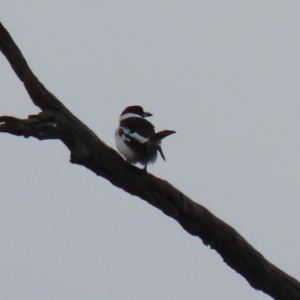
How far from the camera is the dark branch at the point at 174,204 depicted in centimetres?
464

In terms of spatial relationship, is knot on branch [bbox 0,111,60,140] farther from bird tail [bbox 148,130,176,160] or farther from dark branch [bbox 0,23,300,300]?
bird tail [bbox 148,130,176,160]

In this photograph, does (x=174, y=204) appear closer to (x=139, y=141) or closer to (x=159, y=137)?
(x=159, y=137)

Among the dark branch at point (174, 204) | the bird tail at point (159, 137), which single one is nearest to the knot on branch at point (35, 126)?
the dark branch at point (174, 204)

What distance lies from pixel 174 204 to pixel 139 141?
201 cm

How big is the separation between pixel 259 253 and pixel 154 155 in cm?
225

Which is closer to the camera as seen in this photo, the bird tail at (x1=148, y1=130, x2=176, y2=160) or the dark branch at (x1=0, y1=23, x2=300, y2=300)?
the dark branch at (x1=0, y1=23, x2=300, y2=300)

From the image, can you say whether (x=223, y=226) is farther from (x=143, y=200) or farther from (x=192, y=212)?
(x=143, y=200)

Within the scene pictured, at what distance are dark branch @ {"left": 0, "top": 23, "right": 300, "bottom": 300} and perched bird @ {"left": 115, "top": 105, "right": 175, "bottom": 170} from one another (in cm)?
149

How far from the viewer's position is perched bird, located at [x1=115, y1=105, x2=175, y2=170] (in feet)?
22.5

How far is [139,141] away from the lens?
6.93m

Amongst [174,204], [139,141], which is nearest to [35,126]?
[174,204]

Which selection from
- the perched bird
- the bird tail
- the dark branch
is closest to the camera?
the dark branch

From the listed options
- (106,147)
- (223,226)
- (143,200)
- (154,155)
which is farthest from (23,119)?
(154,155)

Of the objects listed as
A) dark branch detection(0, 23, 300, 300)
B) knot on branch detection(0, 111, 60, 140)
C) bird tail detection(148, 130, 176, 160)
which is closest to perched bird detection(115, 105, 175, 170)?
bird tail detection(148, 130, 176, 160)
